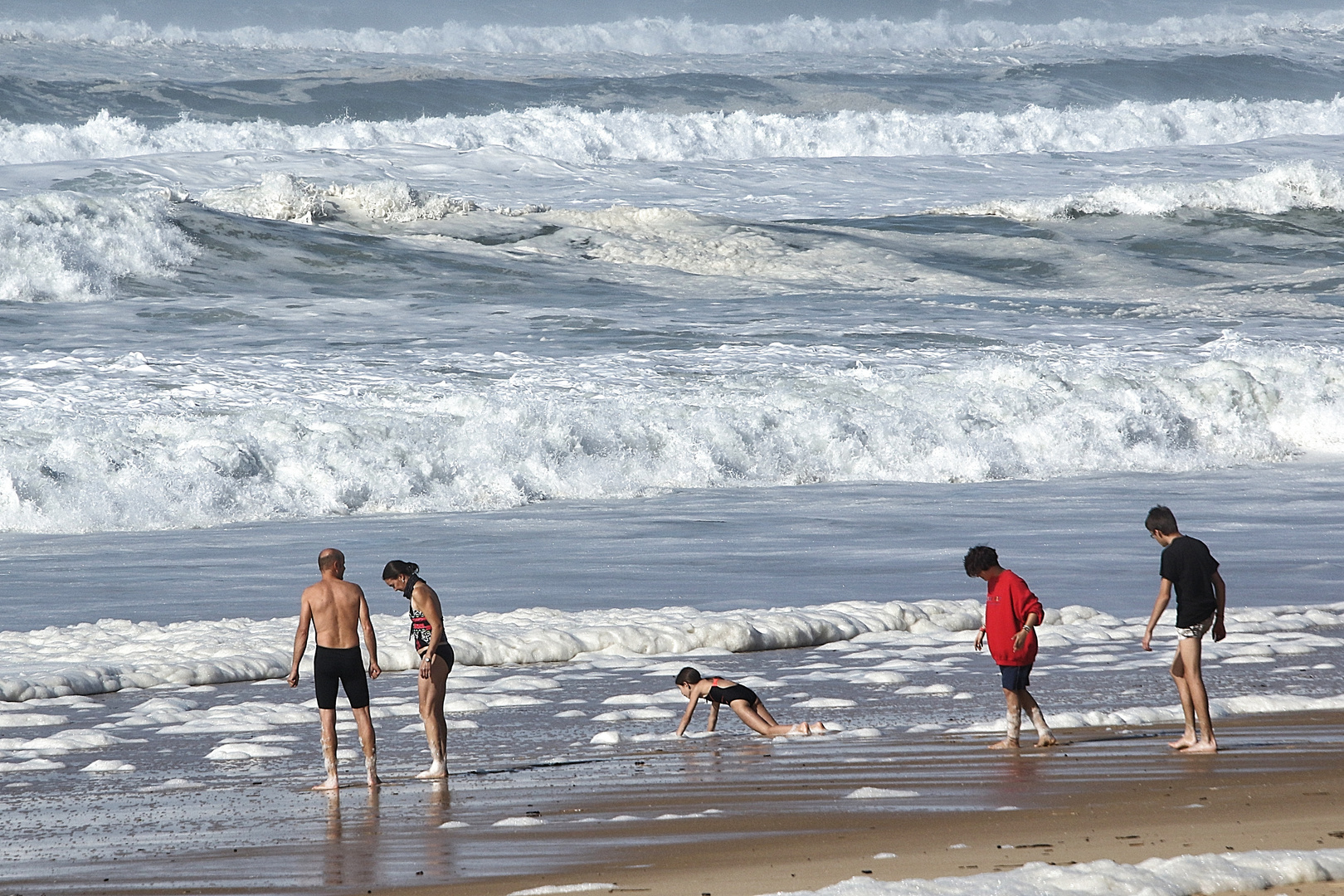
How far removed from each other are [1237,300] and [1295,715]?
2324 cm

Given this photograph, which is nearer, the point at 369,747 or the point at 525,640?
the point at 369,747

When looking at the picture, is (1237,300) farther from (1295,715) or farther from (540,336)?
(1295,715)

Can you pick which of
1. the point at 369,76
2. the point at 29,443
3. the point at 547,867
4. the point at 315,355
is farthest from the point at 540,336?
the point at 369,76

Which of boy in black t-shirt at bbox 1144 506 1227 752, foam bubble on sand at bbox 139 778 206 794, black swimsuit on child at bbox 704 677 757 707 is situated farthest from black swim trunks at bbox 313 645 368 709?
boy in black t-shirt at bbox 1144 506 1227 752

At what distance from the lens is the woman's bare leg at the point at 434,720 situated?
614 cm

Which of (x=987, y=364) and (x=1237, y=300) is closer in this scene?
(x=987, y=364)

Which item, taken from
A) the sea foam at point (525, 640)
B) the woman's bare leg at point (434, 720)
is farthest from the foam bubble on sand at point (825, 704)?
the woman's bare leg at point (434, 720)

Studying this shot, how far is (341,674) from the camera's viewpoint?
250 inches

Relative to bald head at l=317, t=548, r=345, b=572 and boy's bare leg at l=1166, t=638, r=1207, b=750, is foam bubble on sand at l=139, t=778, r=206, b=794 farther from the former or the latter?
boy's bare leg at l=1166, t=638, r=1207, b=750

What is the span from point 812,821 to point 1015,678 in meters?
1.81

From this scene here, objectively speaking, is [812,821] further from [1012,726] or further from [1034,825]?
[1012,726]

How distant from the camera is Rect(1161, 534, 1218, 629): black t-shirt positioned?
668 cm

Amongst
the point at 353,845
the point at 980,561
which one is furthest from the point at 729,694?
the point at 353,845

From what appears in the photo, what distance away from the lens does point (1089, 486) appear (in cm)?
1662
